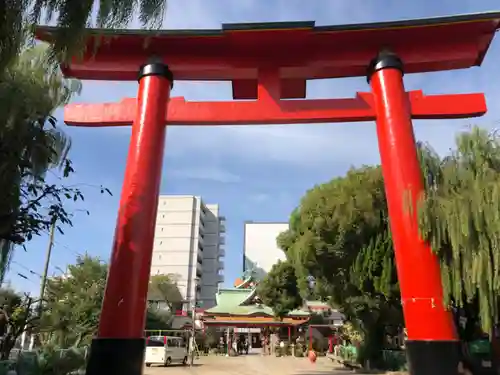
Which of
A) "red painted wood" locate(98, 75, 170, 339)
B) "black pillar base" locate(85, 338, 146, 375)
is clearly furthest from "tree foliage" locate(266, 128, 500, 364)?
"black pillar base" locate(85, 338, 146, 375)

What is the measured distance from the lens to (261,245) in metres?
70.1

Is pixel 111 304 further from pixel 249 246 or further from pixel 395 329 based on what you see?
pixel 249 246

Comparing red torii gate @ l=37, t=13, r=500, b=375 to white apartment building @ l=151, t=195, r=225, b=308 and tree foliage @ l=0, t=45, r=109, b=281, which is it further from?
white apartment building @ l=151, t=195, r=225, b=308

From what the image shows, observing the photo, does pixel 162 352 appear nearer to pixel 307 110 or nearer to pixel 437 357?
pixel 307 110

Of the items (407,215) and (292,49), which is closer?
(407,215)

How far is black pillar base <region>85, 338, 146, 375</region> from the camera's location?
23.5 ft

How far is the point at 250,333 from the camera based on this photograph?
→ 4291 cm

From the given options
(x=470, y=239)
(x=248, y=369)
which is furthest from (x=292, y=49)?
(x=248, y=369)

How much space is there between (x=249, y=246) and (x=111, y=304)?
206 feet

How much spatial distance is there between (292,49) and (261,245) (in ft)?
202

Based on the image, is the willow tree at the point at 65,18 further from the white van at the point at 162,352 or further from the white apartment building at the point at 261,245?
the white apartment building at the point at 261,245

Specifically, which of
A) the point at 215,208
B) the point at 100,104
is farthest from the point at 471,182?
the point at 215,208

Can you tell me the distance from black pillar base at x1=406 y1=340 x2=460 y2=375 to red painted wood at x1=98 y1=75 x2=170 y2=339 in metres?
4.33

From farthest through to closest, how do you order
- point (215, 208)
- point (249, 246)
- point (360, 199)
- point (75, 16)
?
point (215, 208) → point (249, 246) → point (360, 199) → point (75, 16)
